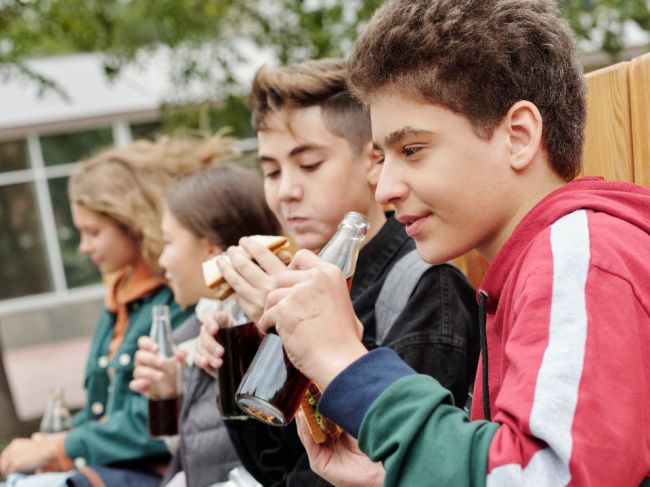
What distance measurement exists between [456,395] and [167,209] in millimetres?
1830

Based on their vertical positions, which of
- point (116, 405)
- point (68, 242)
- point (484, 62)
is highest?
point (484, 62)

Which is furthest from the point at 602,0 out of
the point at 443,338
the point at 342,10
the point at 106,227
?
the point at 443,338

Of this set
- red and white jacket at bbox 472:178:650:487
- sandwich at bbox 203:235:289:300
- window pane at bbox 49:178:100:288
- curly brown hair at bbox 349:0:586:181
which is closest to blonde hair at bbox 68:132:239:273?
sandwich at bbox 203:235:289:300

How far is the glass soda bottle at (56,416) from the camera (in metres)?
4.02

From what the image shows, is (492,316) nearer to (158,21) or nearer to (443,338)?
(443,338)

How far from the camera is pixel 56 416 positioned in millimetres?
4027

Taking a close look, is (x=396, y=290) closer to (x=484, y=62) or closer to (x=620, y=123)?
(x=620, y=123)

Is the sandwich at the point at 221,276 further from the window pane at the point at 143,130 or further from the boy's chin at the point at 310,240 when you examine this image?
the window pane at the point at 143,130

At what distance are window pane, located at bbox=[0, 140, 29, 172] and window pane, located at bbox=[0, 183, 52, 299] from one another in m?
0.39

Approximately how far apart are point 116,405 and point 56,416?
21.4 inches

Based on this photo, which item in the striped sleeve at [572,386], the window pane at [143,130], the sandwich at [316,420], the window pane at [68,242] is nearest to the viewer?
the striped sleeve at [572,386]

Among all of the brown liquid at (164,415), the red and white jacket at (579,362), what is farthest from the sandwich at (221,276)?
the brown liquid at (164,415)

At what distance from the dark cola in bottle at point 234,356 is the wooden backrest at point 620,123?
3.22 ft

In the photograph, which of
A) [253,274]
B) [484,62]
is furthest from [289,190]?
[484,62]
